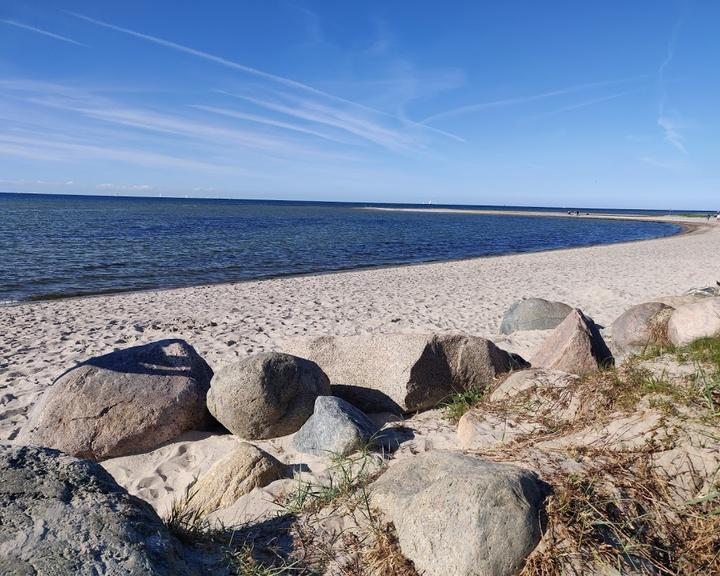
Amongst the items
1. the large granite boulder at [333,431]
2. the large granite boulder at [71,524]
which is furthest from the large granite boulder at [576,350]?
the large granite boulder at [71,524]

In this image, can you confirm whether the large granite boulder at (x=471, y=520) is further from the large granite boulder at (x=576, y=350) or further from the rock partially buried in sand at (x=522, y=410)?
the large granite boulder at (x=576, y=350)

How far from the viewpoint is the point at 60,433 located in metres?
4.79

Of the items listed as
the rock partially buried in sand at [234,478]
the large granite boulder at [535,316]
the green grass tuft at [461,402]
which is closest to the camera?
the rock partially buried in sand at [234,478]

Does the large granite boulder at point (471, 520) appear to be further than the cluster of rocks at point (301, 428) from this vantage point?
Yes

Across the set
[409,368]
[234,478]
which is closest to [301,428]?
[234,478]

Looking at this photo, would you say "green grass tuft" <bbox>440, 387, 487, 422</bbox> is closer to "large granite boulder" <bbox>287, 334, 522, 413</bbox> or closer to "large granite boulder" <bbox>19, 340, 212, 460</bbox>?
"large granite boulder" <bbox>287, 334, 522, 413</bbox>

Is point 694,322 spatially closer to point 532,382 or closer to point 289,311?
point 532,382

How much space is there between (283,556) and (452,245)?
105 feet

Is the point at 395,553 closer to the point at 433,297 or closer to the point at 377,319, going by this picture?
the point at 377,319

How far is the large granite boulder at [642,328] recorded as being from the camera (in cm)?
647

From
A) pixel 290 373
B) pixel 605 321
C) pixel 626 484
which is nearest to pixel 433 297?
pixel 605 321

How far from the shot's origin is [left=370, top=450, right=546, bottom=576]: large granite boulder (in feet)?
7.57

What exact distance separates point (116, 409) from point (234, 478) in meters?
1.83

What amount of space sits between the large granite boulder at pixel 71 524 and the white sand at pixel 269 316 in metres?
1.09
